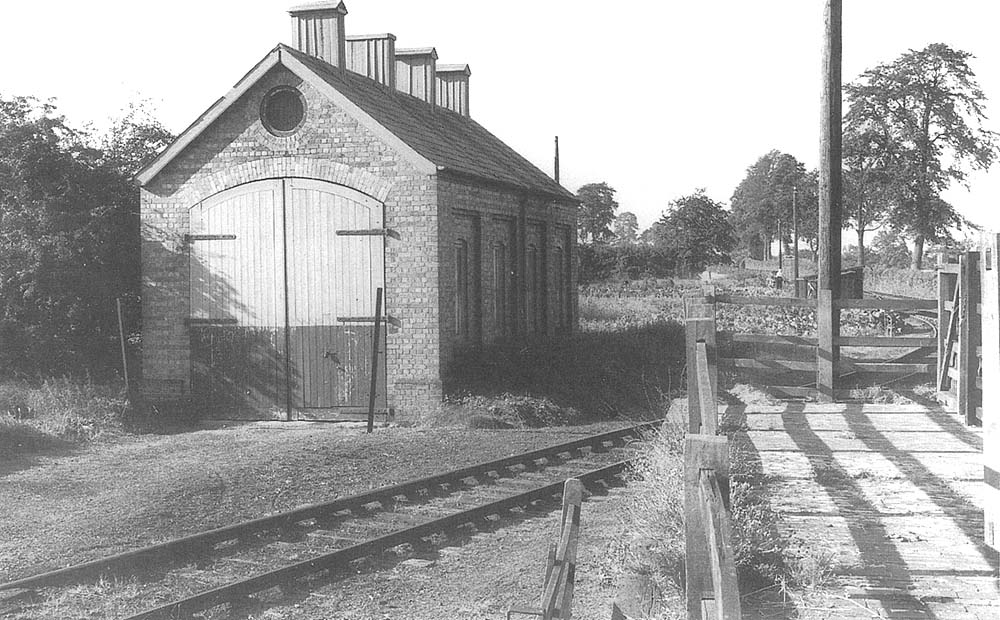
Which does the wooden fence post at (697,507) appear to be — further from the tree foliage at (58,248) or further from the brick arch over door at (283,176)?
the tree foliage at (58,248)

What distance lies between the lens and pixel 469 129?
26469 millimetres

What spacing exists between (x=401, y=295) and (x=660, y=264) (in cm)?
4328

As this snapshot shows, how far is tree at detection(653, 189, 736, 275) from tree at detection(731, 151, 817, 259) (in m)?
12.7

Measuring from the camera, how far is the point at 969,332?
34.6ft

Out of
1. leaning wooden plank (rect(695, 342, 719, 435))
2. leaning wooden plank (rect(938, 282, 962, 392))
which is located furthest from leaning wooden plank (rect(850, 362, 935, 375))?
leaning wooden plank (rect(695, 342, 719, 435))

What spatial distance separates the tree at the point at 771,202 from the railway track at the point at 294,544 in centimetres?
6249

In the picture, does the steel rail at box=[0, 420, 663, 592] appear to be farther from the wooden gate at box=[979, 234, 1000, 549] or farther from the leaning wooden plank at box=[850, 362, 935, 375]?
the wooden gate at box=[979, 234, 1000, 549]

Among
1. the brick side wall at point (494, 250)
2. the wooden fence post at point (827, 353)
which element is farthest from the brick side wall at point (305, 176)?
the wooden fence post at point (827, 353)

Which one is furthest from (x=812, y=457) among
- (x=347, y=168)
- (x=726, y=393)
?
(x=347, y=168)

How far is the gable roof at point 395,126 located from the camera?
16875 millimetres

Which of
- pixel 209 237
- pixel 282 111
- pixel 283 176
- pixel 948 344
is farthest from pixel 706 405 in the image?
pixel 209 237

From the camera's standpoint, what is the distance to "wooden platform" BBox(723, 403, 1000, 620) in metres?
5.32

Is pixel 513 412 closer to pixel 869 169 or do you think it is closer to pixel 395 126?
pixel 395 126

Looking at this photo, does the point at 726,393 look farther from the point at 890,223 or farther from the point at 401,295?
the point at 890,223
